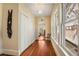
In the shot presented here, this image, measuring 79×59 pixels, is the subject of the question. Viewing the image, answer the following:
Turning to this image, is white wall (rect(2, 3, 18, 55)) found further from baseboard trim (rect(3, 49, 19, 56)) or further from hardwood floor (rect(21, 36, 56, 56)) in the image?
hardwood floor (rect(21, 36, 56, 56))

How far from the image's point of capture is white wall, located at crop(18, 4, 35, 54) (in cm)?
127

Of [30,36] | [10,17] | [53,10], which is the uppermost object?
[53,10]

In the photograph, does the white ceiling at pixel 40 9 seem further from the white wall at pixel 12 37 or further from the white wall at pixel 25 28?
the white wall at pixel 12 37

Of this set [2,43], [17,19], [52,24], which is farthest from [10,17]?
[52,24]

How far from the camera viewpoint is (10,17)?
4.18 feet

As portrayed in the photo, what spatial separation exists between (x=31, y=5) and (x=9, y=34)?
489mm

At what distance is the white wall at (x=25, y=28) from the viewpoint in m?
1.27

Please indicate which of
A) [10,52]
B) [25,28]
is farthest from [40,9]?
[10,52]

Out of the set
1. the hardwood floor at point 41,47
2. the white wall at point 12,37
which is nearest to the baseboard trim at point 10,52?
the white wall at point 12,37

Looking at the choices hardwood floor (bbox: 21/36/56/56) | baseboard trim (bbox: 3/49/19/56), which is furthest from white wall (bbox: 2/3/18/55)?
hardwood floor (bbox: 21/36/56/56)

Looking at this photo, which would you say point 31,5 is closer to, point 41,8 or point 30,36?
point 41,8

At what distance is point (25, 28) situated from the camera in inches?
52.3

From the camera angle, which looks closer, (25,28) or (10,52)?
(10,52)

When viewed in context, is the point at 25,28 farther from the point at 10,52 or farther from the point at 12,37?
the point at 10,52
